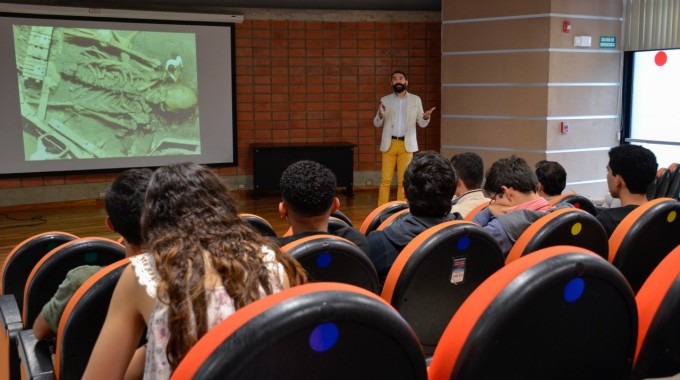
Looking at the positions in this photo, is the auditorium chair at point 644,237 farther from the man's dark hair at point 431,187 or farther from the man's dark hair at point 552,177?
the man's dark hair at point 552,177

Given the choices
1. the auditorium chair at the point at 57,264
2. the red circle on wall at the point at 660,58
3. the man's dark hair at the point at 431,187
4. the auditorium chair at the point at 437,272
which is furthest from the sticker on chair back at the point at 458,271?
the red circle on wall at the point at 660,58

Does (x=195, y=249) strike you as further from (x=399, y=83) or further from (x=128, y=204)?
(x=399, y=83)

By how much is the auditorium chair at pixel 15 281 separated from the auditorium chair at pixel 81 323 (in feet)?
1.49

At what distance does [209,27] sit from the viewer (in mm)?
7844

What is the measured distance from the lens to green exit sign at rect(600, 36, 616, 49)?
7.05 m

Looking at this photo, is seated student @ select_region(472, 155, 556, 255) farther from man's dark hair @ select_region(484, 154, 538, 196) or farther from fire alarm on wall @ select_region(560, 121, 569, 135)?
fire alarm on wall @ select_region(560, 121, 569, 135)

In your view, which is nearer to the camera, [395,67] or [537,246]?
[537,246]

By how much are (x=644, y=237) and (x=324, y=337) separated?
1.65m

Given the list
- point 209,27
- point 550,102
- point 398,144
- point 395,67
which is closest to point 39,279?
point 398,144

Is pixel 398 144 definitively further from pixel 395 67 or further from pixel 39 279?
pixel 39 279

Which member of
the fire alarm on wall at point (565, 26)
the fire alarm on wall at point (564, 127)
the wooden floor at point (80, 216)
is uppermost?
the fire alarm on wall at point (565, 26)

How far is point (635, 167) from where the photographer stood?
8.95 ft

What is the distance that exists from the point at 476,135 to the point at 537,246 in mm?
5511

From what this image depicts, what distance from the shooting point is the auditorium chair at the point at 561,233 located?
2025mm
